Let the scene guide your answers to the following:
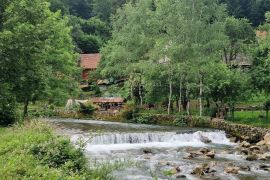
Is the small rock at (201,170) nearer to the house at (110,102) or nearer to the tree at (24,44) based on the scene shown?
the tree at (24,44)

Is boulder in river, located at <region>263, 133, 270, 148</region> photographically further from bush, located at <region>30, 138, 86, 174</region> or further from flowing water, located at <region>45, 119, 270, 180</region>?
bush, located at <region>30, 138, 86, 174</region>

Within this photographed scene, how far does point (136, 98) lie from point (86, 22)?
138ft

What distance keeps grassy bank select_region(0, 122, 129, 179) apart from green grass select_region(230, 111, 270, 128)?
24.9 m

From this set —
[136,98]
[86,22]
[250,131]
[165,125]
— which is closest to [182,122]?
[165,125]

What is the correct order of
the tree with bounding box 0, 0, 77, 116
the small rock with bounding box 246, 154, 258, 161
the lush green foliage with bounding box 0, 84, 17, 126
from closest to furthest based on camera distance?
1. the tree with bounding box 0, 0, 77, 116
2. the lush green foliage with bounding box 0, 84, 17, 126
3. the small rock with bounding box 246, 154, 258, 161

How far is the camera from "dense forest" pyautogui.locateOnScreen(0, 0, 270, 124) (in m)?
25.2

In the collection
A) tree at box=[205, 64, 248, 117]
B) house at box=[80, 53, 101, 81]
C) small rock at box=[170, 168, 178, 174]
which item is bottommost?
small rock at box=[170, 168, 178, 174]

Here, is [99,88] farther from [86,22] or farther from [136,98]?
[86,22]

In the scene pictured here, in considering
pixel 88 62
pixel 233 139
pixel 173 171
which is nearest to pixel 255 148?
pixel 233 139

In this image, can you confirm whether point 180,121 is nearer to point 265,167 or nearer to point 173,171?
point 265,167

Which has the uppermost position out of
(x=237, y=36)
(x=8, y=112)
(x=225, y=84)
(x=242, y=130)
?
(x=237, y=36)

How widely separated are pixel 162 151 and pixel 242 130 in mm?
9398

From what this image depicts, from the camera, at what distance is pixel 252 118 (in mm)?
40531

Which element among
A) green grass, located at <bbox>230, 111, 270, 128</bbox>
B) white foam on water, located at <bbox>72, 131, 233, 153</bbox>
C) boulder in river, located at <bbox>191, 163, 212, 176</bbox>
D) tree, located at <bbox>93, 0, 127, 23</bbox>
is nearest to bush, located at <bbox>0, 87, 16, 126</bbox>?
white foam on water, located at <bbox>72, 131, 233, 153</bbox>
